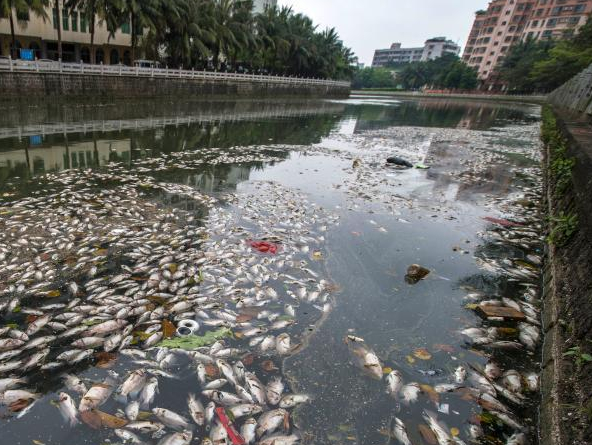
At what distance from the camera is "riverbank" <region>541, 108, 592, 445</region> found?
2.23m

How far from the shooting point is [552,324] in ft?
11.1

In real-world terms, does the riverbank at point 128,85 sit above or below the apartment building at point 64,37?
below

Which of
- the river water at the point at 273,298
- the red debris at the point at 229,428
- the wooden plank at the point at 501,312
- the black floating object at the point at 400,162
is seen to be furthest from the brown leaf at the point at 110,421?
the black floating object at the point at 400,162

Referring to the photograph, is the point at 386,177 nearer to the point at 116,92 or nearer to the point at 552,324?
the point at 552,324

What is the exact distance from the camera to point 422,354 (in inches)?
131

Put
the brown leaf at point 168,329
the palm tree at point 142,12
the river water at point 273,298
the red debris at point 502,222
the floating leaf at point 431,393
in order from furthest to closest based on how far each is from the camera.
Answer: the palm tree at point 142,12
the red debris at point 502,222
the brown leaf at point 168,329
the floating leaf at point 431,393
the river water at point 273,298

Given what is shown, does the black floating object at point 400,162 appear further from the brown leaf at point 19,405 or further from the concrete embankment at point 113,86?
the concrete embankment at point 113,86

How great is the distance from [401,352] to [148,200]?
5687 mm

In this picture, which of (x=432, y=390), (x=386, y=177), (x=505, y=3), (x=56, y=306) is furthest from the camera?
(x=505, y=3)

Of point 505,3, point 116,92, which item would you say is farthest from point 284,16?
point 505,3

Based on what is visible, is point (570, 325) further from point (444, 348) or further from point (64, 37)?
point (64, 37)

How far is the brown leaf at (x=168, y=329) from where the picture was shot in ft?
10.9

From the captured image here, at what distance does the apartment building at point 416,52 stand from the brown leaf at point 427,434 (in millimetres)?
159894

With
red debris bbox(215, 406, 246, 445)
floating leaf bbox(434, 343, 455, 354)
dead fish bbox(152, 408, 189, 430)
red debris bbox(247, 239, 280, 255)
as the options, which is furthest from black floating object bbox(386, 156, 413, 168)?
dead fish bbox(152, 408, 189, 430)
